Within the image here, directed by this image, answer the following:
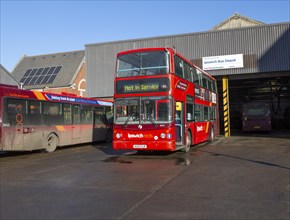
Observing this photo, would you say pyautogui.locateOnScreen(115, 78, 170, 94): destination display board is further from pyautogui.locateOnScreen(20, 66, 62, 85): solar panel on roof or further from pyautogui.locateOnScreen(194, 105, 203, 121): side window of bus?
pyautogui.locateOnScreen(20, 66, 62, 85): solar panel on roof

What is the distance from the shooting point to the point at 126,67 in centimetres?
1333

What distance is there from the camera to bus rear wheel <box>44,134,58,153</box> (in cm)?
1607

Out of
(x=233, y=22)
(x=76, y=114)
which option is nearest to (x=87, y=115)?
(x=76, y=114)

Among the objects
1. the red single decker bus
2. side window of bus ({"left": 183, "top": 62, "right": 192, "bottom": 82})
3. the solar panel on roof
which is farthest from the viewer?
the solar panel on roof

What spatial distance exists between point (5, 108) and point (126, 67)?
4948 mm

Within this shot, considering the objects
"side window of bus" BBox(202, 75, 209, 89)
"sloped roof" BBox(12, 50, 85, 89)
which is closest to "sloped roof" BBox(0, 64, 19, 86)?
"sloped roof" BBox(12, 50, 85, 89)

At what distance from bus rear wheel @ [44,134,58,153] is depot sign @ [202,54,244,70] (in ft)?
44.1

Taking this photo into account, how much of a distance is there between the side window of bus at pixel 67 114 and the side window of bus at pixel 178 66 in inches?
261

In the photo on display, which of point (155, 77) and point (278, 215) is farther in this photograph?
point (155, 77)

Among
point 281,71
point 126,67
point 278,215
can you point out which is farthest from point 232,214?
point 281,71

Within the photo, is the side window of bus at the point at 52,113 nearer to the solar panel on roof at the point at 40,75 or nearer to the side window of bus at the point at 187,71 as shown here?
the side window of bus at the point at 187,71

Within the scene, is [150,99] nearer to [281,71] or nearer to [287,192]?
[287,192]

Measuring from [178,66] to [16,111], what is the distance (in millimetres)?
6720

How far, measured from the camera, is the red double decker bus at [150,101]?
41.5 ft
